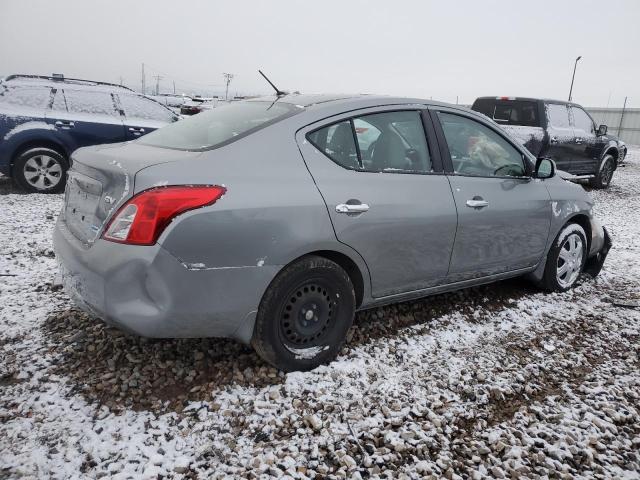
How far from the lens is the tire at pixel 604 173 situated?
10984mm

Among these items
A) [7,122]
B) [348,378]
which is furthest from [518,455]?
[7,122]

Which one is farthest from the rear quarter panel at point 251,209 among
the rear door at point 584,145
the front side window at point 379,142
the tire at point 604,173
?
the tire at point 604,173

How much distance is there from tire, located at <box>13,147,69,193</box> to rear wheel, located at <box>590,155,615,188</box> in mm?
11092

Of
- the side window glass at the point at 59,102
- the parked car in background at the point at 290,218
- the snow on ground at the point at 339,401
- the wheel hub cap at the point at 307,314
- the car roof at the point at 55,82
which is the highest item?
the car roof at the point at 55,82

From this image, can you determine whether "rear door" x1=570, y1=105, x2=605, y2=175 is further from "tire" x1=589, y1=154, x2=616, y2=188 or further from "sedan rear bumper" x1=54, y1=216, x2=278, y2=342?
"sedan rear bumper" x1=54, y1=216, x2=278, y2=342

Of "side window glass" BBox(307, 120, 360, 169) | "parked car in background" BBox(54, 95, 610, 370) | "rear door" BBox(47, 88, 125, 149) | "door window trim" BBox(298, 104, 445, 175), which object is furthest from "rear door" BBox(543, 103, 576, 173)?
"rear door" BBox(47, 88, 125, 149)

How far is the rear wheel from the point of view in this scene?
11.0m

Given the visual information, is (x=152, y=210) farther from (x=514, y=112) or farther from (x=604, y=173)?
(x=604, y=173)

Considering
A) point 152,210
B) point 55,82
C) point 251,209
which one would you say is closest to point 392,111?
point 251,209

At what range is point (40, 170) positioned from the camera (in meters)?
6.89

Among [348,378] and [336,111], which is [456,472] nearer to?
[348,378]

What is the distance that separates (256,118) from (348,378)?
161cm

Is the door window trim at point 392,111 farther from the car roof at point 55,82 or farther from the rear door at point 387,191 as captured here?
the car roof at point 55,82

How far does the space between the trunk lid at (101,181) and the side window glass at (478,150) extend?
71.3 inches
